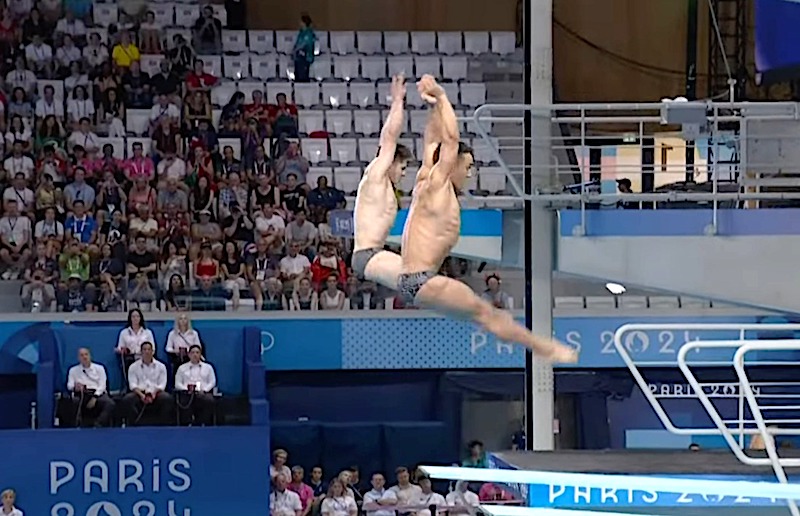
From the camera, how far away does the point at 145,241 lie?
13.2 m

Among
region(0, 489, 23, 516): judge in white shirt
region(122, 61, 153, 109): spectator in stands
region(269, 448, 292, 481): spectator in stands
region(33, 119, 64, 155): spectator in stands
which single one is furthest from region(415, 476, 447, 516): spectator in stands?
region(122, 61, 153, 109): spectator in stands

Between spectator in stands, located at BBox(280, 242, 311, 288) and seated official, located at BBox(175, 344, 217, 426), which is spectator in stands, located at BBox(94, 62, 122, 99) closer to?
spectator in stands, located at BBox(280, 242, 311, 288)

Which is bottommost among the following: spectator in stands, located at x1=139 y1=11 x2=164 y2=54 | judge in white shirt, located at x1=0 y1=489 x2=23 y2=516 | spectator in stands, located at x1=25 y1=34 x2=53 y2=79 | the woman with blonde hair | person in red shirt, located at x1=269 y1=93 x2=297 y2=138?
judge in white shirt, located at x1=0 y1=489 x2=23 y2=516

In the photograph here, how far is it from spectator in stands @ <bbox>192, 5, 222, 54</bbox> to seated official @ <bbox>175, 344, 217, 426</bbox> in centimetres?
526

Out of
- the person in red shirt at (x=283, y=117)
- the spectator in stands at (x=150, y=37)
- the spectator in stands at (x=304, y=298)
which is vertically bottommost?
the spectator in stands at (x=304, y=298)

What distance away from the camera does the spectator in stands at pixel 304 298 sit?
12977 mm

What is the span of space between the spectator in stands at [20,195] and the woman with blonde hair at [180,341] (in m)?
2.42

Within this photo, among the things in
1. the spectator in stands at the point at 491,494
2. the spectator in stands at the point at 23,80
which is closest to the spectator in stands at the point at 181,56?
the spectator in stands at the point at 23,80

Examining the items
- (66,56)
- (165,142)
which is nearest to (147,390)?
(165,142)

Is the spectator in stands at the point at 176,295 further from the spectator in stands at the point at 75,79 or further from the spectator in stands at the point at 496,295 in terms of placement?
the spectator in stands at the point at 75,79

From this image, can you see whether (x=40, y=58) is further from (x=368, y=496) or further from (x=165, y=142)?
(x=368, y=496)

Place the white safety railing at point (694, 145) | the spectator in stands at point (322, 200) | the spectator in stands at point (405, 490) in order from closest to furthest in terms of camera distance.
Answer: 1. the white safety railing at point (694, 145)
2. the spectator in stands at point (405, 490)
3. the spectator in stands at point (322, 200)

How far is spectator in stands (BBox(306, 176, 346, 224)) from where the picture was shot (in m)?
14.0

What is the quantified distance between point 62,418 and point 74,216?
2413 mm
